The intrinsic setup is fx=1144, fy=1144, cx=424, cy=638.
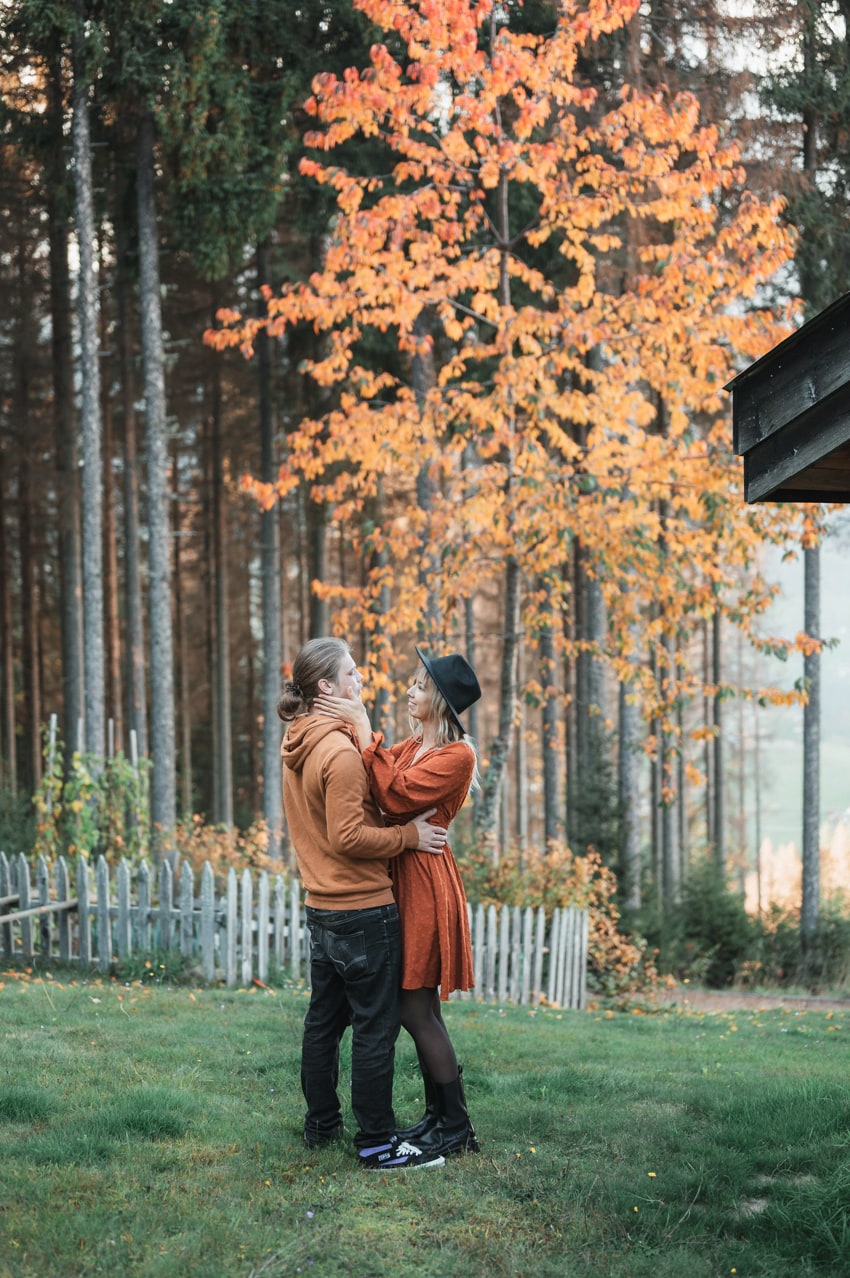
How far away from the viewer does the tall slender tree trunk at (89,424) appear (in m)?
12.5

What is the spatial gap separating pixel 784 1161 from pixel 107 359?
1897 centimetres

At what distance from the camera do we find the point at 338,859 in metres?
4.09

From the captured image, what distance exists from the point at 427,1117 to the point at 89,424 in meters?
10.5

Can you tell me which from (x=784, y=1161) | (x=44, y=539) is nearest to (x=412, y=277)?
(x=784, y=1161)

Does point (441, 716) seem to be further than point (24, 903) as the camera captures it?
No

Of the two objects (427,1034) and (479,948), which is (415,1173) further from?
(479,948)

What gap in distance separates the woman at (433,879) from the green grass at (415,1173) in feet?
0.86

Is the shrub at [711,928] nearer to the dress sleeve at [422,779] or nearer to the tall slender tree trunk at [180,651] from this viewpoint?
the dress sleeve at [422,779]

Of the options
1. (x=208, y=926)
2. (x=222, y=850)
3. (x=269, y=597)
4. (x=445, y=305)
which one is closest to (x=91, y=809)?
(x=208, y=926)

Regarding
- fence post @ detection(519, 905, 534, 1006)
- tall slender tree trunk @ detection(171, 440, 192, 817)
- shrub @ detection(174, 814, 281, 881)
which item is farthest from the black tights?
tall slender tree trunk @ detection(171, 440, 192, 817)

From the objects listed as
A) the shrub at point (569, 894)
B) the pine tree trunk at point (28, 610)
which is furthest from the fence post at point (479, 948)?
the pine tree trunk at point (28, 610)

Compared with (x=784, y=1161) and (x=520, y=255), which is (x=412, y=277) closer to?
(x=520, y=255)

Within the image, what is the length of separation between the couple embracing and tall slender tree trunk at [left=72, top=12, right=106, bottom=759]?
28.0 feet

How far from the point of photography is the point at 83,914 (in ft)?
28.6
